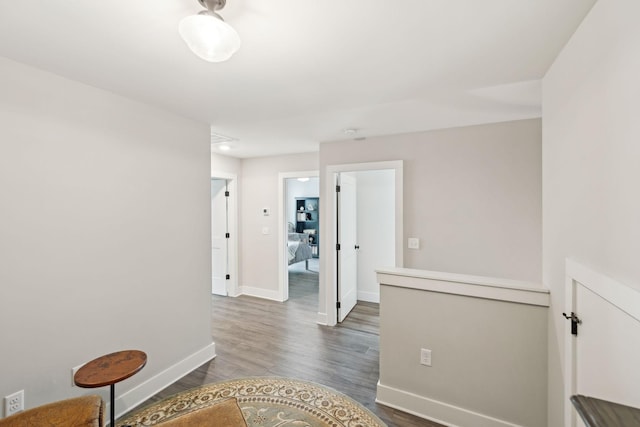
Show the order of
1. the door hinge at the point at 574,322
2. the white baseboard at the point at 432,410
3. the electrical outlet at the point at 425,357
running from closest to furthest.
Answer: the door hinge at the point at 574,322 → the white baseboard at the point at 432,410 → the electrical outlet at the point at 425,357

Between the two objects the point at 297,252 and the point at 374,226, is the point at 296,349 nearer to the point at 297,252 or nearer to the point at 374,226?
the point at 374,226

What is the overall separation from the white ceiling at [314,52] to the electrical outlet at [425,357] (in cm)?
197

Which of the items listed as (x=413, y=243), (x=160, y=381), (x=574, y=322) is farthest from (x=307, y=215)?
(x=574, y=322)

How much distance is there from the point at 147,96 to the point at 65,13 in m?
0.93

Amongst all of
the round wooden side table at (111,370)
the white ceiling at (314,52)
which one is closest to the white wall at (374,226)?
the white ceiling at (314,52)

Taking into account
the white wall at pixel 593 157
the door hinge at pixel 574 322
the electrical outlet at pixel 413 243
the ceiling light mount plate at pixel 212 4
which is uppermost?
the ceiling light mount plate at pixel 212 4

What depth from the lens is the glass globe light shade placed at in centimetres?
103

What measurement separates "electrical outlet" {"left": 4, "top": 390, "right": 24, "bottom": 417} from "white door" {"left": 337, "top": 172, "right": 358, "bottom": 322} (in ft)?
9.71

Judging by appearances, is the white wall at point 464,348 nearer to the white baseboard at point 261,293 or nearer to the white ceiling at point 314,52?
the white ceiling at point 314,52

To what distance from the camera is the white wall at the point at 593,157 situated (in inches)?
36.4

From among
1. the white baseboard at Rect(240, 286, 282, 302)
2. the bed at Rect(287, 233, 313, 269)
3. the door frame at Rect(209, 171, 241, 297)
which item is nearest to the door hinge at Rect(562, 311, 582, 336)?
the white baseboard at Rect(240, 286, 282, 302)

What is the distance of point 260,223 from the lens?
4.84 m

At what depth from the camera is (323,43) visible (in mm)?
1436

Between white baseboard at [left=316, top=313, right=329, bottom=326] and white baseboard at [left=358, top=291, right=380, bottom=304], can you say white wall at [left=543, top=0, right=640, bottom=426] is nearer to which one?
white baseboard at [left=316, top=313, right=329, bottom=326]
